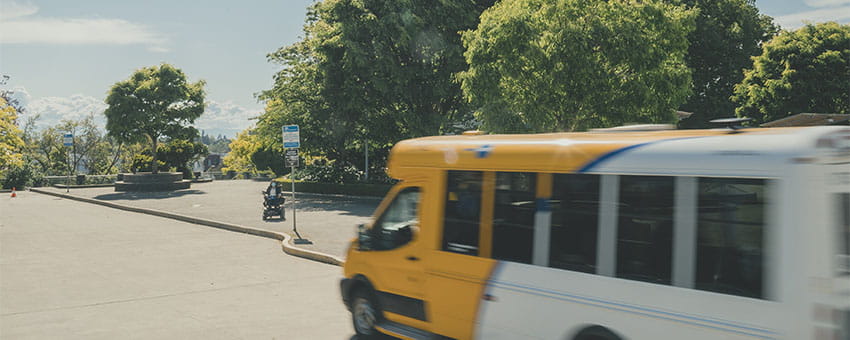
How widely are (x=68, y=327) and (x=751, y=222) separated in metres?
8.03

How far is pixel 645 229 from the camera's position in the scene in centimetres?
489

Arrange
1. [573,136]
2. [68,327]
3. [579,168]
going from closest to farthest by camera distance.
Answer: [579,168], [573,136], [68,327]

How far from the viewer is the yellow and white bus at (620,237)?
416cm

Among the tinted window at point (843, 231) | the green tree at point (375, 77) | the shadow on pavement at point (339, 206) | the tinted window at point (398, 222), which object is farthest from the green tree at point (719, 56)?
the tinted window at point (843, 231)

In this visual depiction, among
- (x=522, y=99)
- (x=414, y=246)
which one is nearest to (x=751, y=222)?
(x=414, y=246)

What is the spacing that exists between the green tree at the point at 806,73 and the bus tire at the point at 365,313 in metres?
32.7

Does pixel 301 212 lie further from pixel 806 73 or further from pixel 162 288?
pixel 806 73

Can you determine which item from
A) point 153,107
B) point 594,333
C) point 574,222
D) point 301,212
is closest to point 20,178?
point 153,107

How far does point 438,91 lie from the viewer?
97.5 feet

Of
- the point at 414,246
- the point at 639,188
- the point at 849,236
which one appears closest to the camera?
the point at 849,236

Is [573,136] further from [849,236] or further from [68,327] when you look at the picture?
[68,327]

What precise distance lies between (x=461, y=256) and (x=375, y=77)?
24975 mm

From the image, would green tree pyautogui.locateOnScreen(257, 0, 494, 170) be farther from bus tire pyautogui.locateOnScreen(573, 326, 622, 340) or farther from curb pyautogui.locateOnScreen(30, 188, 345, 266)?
bus tire pyautogui.locateOnScreen(573, 326, 622, 340)

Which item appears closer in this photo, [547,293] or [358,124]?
[547,293]
